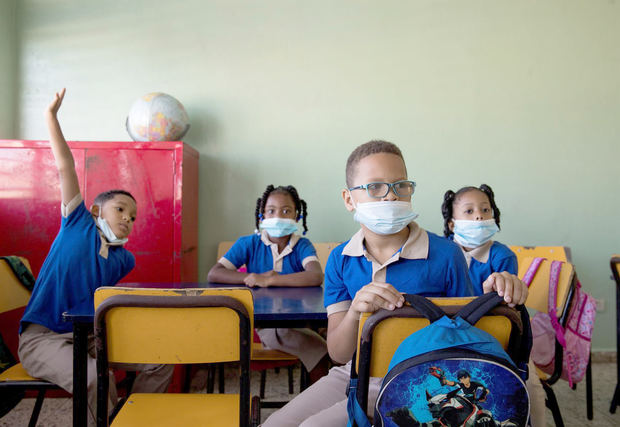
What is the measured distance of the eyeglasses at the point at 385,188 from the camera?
48.6 inches

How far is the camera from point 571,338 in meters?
1.89

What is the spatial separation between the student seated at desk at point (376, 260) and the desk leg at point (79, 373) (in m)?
0.68

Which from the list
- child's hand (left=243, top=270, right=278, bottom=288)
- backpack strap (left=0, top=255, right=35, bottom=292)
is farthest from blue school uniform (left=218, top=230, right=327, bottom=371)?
backpack strap (left=0, top=255, right=35, bottom=292)

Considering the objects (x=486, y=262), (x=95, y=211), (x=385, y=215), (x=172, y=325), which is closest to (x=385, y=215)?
(x=385, y=215)

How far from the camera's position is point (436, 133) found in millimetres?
3402

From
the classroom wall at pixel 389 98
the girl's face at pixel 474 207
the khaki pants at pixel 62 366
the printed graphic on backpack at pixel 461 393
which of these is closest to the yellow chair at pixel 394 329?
the printed graphic on backpack at pixel 461 393

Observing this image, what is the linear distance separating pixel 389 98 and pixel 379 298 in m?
2.74

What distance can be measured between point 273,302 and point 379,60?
246 centimetres

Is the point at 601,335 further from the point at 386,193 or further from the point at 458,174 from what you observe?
the point at 386,193

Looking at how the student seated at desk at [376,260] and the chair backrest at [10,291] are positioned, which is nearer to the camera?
the student seated at desk at [376,260]

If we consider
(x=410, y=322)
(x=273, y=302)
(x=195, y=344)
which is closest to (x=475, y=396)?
(x=410, y=322)

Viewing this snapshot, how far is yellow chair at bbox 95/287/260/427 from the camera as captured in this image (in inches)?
43.5

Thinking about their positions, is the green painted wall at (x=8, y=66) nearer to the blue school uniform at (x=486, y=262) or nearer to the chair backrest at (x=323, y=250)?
the chair backrest at (x=323, y=250)

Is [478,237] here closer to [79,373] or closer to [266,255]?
[266,255]
